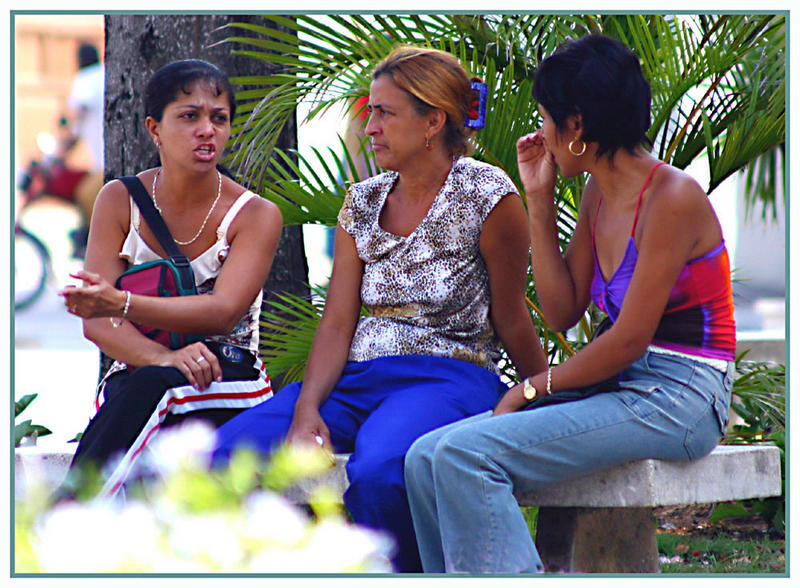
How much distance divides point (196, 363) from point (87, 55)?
3336 millimetres

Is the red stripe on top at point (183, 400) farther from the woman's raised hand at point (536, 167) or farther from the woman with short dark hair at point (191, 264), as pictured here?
the woman's raised hand at point (536, 167)

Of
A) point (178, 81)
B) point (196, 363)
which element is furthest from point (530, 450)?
point (178, 81)

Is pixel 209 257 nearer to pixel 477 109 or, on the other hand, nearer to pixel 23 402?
pixel 477 109

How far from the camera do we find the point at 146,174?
10.9 feet

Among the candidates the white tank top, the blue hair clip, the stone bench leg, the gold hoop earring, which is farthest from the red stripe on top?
the gold hoop earring

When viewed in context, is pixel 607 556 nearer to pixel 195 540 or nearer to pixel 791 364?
pixel 791 364

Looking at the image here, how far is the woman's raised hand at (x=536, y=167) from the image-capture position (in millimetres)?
2805

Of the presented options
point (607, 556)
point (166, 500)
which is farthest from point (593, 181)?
point (166, 500)

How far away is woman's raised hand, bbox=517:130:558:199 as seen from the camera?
280 centimetres

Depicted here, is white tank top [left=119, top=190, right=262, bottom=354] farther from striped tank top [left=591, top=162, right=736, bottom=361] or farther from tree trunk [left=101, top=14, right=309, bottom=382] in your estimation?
striped tank top [left=591, top=162, right=736, bottom=361]

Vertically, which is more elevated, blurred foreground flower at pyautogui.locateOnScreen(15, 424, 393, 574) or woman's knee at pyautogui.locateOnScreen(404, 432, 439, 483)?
blurred foreground flower at pyautogui.locateOnScreen(15, 424, 393, 574)

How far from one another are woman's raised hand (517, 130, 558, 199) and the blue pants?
55cm

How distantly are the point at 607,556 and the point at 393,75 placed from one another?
1.54 meters

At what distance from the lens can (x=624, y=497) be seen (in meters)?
2.53
